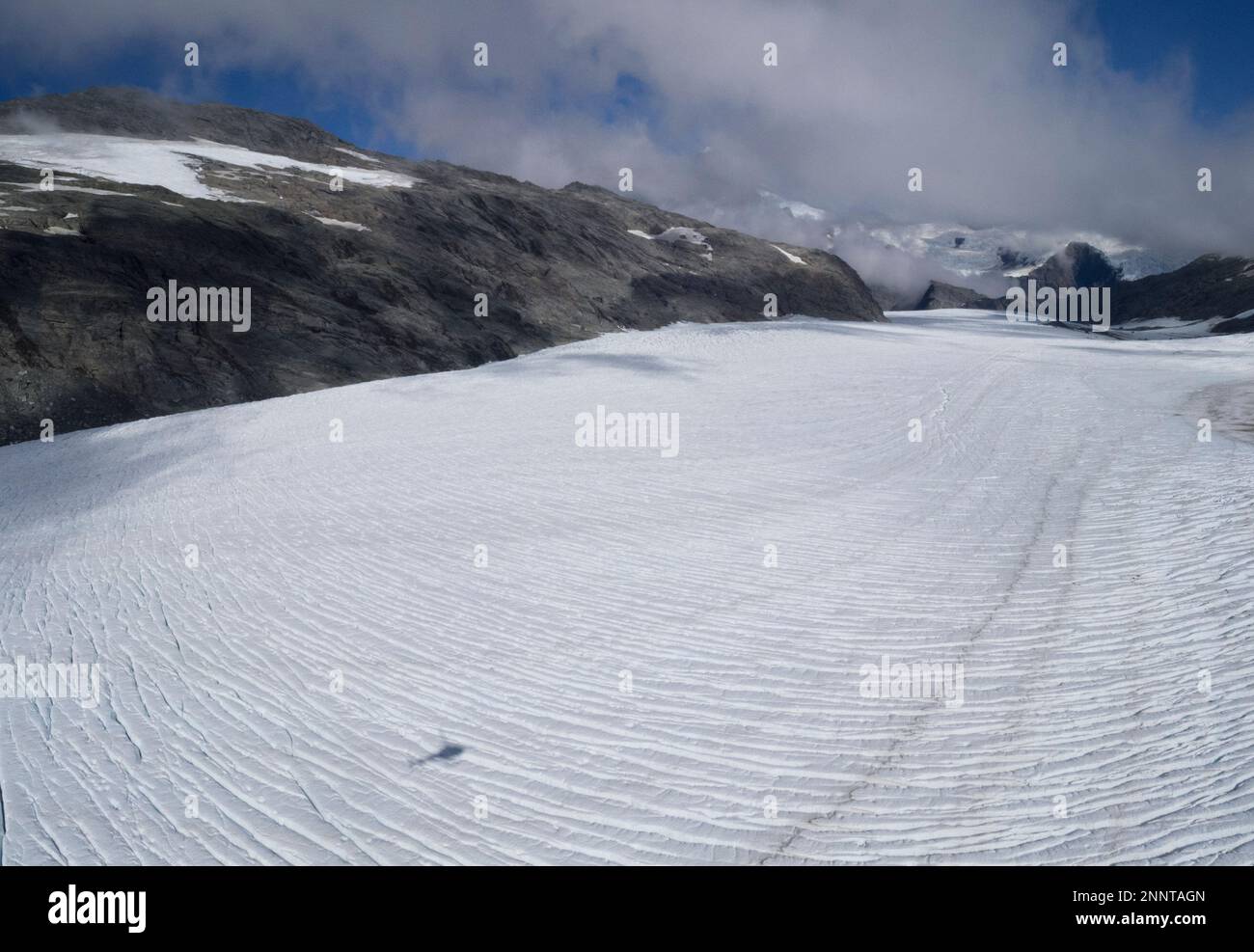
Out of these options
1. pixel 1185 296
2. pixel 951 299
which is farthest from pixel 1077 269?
pixel 951 299

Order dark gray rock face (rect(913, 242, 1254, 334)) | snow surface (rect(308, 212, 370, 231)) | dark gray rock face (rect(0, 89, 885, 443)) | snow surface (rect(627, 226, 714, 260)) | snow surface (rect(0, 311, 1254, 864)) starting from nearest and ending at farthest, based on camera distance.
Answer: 1. snow surface (rect(0, 311, 1254, 864))
2. dark gray rock face (rect(0, 89, 885, 443))
3. snow surface (rect(308, 212, 370, 231))
4. snow surface (rect(627, 226, 714, 260))
5. dark gray rock face (rect(913, 242, 1254, 334))

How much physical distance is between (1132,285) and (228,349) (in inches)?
5882

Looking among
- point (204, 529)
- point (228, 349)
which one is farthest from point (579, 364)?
point (204, 529)

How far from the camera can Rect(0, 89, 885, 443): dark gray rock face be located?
21.4 meters

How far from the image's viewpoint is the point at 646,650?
705 centimetres

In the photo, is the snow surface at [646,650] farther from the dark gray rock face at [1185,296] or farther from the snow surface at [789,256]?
the dark gray rock face at [1185,296]

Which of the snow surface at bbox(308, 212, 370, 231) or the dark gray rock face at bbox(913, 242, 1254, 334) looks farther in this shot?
the dark gray rock face at bbox(913, 242, 1254, 334)

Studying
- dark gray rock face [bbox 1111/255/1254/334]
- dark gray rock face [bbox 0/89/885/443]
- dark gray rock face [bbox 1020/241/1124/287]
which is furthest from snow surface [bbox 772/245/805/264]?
dark gray rock face [bbox 1020/241/1124/287]

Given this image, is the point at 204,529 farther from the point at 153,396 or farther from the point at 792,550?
the point at 153,396

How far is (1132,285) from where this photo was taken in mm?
133375

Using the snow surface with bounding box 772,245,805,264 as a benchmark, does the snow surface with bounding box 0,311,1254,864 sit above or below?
below

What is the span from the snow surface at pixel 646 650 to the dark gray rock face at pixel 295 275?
26.2 feet

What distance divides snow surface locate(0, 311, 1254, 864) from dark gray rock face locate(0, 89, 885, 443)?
26.2ft

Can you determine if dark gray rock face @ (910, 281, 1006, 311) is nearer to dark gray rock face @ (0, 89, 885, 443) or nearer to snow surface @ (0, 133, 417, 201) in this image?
dark gray rock face @ (0, 89, 885, 443)
